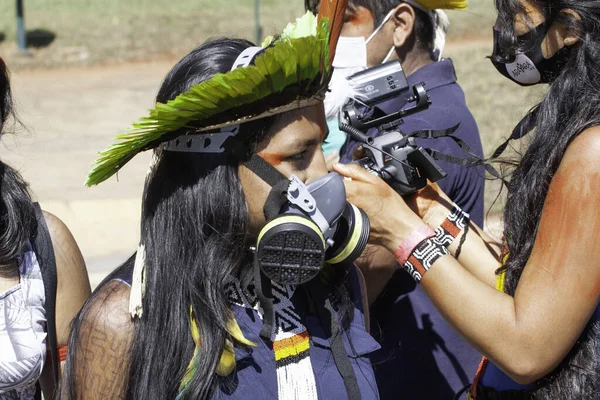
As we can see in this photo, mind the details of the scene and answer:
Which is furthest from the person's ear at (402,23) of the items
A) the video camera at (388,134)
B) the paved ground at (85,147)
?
the paved ground at (85,147)

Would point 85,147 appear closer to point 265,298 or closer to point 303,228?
point 265,298

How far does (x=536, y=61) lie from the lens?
2.45 metres

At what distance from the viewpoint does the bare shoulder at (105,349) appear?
2.07m

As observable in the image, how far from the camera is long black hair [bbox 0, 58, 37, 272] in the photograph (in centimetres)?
251

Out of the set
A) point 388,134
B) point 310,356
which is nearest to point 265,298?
point 310,356

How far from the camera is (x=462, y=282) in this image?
231 cm

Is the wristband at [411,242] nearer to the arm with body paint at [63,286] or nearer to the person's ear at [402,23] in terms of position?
the arm with body paint at [63,286]

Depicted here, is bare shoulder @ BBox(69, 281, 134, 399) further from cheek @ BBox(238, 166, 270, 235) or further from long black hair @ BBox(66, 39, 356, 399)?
cheek @ BBox(238, 166, 270, 235)

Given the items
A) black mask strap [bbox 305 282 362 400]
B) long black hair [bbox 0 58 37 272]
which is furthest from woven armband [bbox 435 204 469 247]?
long black hair [bbox 0 58 37 272]

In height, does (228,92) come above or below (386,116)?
above

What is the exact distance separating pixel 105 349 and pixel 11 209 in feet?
2.33

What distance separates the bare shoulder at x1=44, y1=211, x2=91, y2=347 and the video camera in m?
0.96

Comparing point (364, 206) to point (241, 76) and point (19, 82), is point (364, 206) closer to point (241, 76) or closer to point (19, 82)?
point (241, 76)

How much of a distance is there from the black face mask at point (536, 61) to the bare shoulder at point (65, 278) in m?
1.47
